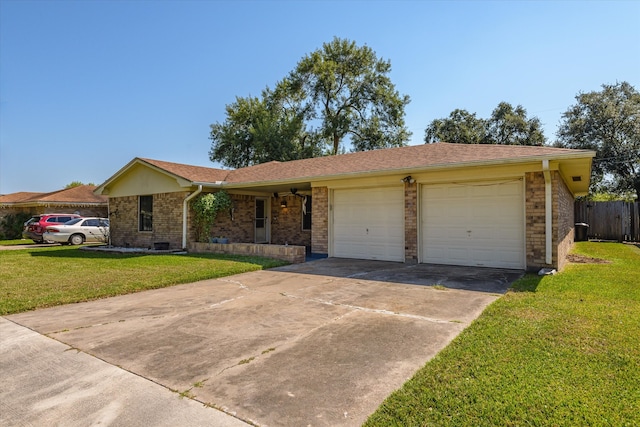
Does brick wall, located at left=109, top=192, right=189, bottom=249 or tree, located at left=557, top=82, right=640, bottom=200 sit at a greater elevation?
tree, located at left=557, top=82, right=640, bottom=200

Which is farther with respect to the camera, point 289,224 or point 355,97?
point 355,97

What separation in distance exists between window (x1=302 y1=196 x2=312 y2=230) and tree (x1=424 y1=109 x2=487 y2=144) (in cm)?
2125

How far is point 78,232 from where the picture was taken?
18.2m

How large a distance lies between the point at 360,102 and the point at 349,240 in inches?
935

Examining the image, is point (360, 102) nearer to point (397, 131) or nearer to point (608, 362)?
point (397, 131)

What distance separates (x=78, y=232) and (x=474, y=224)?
18.7 meters

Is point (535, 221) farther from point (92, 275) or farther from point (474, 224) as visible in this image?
point (92, 275)

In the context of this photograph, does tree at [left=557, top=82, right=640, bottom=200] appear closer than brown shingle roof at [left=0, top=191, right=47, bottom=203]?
Yes

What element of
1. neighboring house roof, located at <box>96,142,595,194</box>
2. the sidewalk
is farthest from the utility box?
the sidewalk

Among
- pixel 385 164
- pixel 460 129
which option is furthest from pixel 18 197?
pixel 460 129

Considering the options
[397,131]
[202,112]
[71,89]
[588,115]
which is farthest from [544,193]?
[202,112]

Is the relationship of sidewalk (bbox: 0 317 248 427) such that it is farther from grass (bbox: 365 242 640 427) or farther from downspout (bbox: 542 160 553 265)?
downspout (bbox: 542 160 553 265)

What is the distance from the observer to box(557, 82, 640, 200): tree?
2344 cm

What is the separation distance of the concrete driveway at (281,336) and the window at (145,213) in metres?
8.71
